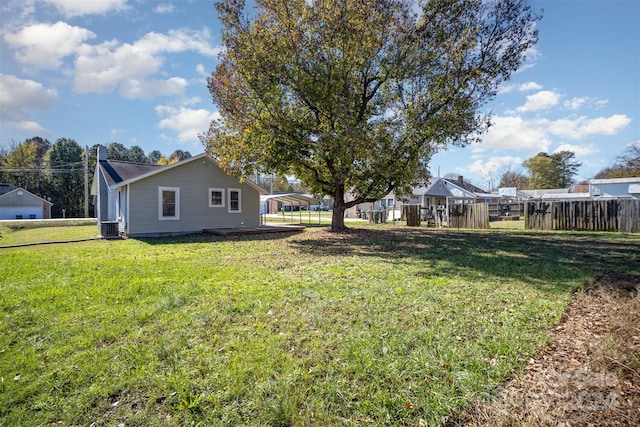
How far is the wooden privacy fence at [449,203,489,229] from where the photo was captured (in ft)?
60.7

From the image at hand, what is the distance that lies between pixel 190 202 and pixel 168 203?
0.97 metres

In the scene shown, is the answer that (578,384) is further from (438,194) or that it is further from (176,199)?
(438,194)

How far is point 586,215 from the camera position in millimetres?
15812

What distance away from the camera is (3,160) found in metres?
41.9

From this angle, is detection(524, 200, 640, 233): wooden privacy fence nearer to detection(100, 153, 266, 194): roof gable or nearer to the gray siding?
detection(100, 153, 266, 194): roof gable

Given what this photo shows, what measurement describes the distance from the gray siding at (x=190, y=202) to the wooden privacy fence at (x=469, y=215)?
11.5 m

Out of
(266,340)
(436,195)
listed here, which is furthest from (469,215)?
(266,340)

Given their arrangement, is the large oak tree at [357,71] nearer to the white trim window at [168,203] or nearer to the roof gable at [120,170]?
the white trim window at [168,203]

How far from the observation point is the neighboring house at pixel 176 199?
14.1 meters

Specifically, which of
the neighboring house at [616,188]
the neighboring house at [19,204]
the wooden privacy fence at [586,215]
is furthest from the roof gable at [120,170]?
the neighboring house at [616,188]

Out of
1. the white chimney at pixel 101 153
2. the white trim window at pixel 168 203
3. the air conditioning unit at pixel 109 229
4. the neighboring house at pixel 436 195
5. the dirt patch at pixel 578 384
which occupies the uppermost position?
the white chimney at pixel 101 153

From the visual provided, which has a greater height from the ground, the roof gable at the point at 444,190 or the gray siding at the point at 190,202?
the roof gable at the point at 444,190

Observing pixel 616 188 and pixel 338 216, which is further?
pixel 616 188

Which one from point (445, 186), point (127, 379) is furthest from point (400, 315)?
point (445, 186)
